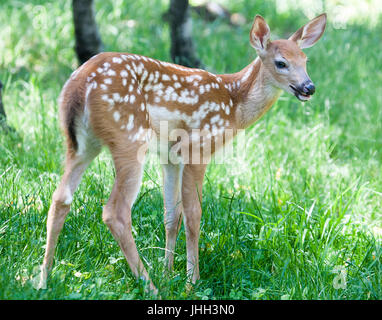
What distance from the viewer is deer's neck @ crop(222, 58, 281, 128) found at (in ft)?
14.7

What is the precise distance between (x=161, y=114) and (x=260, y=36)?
1.02 meters

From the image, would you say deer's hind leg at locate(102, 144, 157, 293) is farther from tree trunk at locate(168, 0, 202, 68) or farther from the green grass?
tree trunk at locate(168, 0, 202, 68)

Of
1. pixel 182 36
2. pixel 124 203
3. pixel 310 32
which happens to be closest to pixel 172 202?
pixel 124 203

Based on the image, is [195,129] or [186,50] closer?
[195,129]

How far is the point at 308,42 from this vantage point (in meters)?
4.66

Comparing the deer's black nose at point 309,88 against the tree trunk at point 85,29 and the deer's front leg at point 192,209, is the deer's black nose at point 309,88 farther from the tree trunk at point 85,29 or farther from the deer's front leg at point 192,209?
the tree trunk at point 85,29

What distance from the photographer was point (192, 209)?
4.21 meters

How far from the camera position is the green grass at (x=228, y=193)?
12.9ft

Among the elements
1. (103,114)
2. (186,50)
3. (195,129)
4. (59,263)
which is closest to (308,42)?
(195,129)

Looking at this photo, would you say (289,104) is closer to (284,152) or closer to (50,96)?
(284,152)

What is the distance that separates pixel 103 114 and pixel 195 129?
2.65 feet

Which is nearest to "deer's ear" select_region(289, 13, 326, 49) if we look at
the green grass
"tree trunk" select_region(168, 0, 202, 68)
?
the green grass
